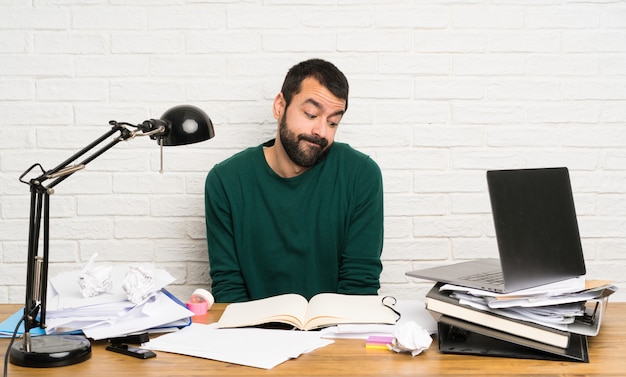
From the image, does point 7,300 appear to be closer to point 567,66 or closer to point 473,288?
point 473,288

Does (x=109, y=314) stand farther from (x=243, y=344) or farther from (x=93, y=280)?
(x=243, y=344)

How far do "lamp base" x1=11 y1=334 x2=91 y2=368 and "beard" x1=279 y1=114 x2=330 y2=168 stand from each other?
110 cm

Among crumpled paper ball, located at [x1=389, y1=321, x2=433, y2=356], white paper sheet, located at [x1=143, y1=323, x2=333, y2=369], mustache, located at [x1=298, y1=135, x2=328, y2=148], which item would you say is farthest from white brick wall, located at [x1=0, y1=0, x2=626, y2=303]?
crumpled paper ball, located at [x1=389, y1=321, x2=433, y2=356]

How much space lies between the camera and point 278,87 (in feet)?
7.92

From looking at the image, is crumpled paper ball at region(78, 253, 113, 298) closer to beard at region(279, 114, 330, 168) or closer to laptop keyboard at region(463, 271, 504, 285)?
laptop keyboard at region(463, 271, 504, 285)

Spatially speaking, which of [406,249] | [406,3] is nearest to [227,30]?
[406,3]

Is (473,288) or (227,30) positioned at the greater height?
(227,30)

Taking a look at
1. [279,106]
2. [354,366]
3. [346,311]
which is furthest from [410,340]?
[279,106]

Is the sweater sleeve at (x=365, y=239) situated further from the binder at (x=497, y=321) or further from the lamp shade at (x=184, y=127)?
the lamp shade at (x=184, y=127)

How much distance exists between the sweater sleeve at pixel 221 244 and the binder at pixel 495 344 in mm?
967

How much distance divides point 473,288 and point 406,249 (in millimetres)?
1145

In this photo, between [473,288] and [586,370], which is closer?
[586,370]

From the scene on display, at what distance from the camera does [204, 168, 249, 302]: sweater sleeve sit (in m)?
2.19

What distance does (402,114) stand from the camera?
7.97 ft
